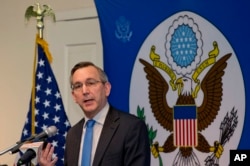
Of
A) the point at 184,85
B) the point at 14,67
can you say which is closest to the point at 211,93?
the point at 184,85

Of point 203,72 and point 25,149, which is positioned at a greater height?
point 203,72

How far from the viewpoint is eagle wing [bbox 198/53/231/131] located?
2.90m

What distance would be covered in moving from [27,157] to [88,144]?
38cm

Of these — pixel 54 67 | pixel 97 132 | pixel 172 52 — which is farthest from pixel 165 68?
pixel 54 67

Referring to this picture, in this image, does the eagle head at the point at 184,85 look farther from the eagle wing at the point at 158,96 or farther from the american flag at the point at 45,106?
the american flag at the point at 45,106

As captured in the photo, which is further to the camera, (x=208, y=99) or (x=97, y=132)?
(x=208, y=99)

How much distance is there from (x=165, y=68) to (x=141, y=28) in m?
0.34

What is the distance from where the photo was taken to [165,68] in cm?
312

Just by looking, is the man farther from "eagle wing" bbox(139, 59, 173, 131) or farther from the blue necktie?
"eagle wing" bbox(139, 59, 173, 131)

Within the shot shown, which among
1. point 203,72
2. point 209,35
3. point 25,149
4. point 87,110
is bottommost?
point 25,149

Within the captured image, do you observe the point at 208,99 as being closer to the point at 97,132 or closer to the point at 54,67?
the point at 97,132

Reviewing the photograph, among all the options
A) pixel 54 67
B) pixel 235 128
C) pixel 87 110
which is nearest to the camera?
pixel 87 110

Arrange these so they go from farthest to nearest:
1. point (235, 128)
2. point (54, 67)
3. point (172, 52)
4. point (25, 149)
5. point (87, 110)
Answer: point (54, 67)
point (172, 52)
point (235, 128)
point (87, 110)
point (25, 149)

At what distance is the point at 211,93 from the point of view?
2934 mm
